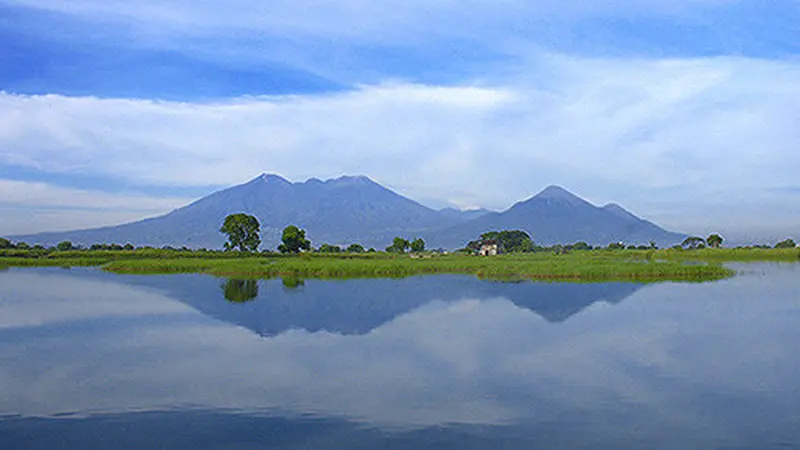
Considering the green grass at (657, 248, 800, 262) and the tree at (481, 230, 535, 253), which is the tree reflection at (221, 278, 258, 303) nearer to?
the green grass at (657, 248, 800, 262)

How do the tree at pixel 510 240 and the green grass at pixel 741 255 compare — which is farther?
the tree at pixel 510 240

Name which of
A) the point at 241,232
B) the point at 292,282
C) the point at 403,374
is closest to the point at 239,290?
the point at 292,282

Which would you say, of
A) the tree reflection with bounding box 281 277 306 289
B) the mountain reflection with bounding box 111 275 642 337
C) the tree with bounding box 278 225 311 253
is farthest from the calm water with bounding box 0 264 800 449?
the tree with bounding box 278 225 311 253

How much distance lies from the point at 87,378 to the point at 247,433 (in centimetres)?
580

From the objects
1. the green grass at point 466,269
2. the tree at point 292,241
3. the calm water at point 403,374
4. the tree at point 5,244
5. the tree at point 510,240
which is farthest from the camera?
the tree at point 510,240

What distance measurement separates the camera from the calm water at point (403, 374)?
395 inches

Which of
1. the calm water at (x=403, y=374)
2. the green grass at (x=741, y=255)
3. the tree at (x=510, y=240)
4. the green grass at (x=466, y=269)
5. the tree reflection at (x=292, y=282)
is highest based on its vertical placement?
the tree at (x=510, y=240)

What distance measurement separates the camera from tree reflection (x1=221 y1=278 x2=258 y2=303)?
30.4 meters

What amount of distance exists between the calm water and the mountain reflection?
0.25 meters

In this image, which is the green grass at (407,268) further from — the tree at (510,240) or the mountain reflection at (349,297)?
the tree at (510,240)

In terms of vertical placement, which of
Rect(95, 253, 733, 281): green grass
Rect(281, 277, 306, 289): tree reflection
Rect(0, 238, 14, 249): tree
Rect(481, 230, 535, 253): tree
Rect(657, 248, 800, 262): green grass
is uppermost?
Rect(481, 230, 535, 253): tree

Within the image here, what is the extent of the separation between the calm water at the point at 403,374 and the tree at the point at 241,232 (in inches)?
1779

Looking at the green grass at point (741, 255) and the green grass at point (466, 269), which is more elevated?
the green grass at point (741, 255)

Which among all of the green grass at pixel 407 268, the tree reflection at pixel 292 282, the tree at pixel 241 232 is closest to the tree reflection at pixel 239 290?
the tree reflection at pixel 292 282
